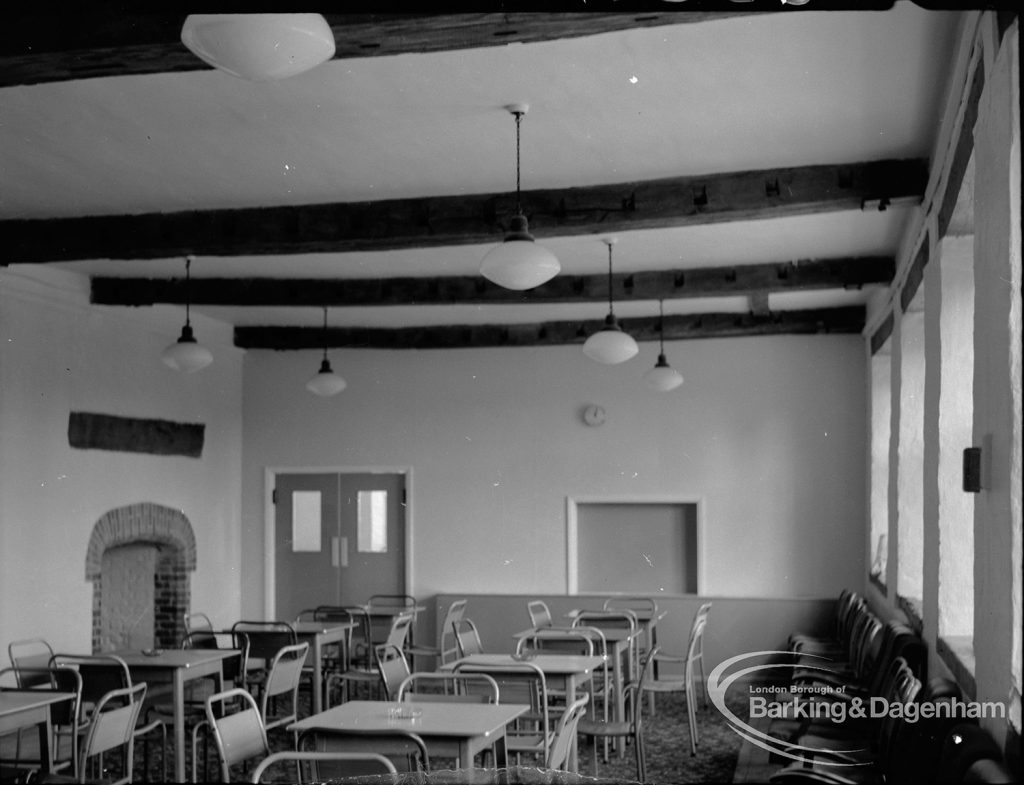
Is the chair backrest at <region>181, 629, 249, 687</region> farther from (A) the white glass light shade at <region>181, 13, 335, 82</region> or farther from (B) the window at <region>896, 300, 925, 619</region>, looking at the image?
(A) the white glass light shade at <region>181, 13, 335, 82</region>

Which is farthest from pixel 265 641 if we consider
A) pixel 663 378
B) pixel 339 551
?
pixel 663 378

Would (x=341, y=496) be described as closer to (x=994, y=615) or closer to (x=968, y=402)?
(x=968, y=402)

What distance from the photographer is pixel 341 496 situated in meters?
11.9

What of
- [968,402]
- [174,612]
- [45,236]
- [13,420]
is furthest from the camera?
[174,612]

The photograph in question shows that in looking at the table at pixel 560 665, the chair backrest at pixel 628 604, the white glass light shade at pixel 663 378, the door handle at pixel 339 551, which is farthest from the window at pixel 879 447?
the door handle at pixel 339 551

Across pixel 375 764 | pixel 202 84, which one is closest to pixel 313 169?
pixel 202 84

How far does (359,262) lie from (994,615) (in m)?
5.84

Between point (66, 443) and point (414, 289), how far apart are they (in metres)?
2.84

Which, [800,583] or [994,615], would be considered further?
[800,583]

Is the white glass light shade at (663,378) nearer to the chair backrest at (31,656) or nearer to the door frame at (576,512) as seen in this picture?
the door frame at (576,512)

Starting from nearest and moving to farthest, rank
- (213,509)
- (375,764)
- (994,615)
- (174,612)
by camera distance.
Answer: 1. (994,615)
2. (375,764)
3. (174,612)
4. (213,509)

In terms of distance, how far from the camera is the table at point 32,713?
5371 millimetres

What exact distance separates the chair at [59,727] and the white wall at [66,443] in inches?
35.1

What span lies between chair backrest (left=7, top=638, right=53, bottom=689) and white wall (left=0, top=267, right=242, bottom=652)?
9cm
